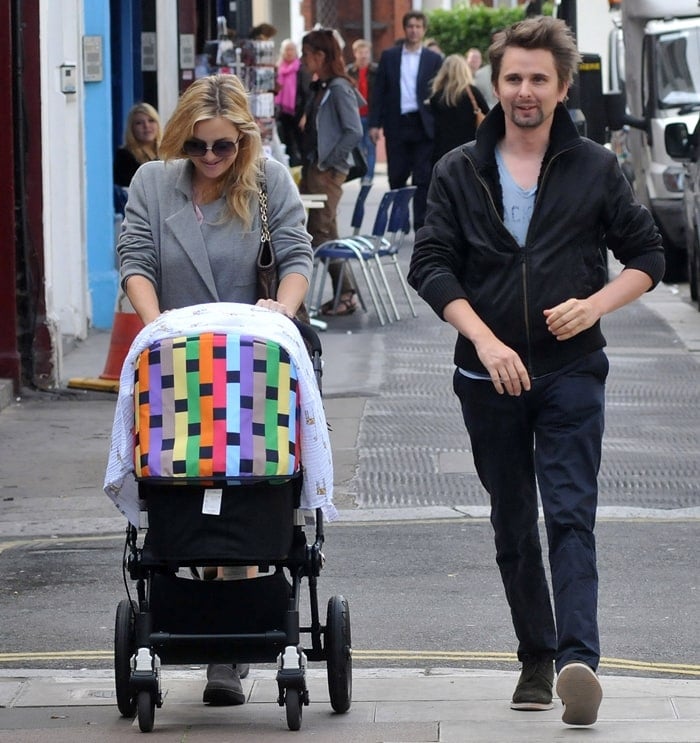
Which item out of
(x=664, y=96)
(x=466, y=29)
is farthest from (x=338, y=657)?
(x=466, y=29)

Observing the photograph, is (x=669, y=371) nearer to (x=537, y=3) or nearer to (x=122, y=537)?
(x=122, y=537)

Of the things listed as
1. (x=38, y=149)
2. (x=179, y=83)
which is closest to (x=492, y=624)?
(x=38, y=149)

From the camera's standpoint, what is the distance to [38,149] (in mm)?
12344

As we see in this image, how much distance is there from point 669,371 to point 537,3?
17.2 meters

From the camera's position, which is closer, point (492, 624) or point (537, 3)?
point (492, 624)

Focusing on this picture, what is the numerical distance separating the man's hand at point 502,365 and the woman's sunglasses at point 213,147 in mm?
1006

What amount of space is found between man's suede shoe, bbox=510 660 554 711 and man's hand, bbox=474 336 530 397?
32.6 inches

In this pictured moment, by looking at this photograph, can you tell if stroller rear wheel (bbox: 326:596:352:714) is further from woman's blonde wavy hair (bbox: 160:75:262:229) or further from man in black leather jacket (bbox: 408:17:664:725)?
woman's blonde wavy hair (bbox: 160:75:262:229)

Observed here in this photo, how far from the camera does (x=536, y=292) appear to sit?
17.5 ft

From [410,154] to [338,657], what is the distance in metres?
16.5

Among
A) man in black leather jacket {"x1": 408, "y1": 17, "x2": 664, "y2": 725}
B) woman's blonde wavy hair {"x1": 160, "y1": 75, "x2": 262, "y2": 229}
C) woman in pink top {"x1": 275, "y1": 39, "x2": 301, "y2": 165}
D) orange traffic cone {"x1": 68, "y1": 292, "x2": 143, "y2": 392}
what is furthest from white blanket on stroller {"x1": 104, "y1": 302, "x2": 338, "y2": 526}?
woman in pink top {"x1": 275, "y1": 39, "x2": 301, "y2": 165}

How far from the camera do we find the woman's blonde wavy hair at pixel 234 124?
5719mm

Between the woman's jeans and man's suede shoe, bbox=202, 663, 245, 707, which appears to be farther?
man's suede shoe, bbox=202, 663, 245, 707

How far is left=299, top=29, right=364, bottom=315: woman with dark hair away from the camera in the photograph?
50.9ft
